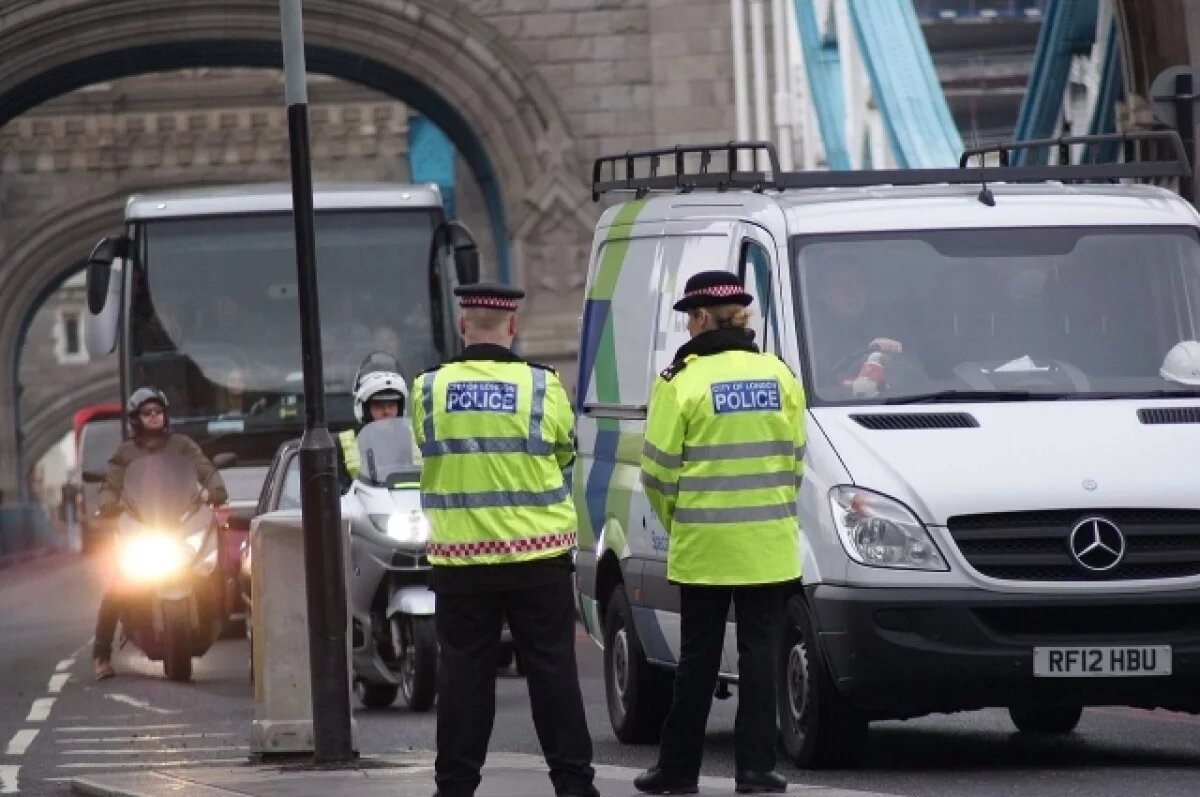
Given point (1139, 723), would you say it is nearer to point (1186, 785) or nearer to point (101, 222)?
point (1186, 785)

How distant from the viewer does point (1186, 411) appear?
10023 mm

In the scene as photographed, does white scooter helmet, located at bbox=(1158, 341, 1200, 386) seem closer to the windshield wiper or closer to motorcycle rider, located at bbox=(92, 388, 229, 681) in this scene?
the windshield wiper

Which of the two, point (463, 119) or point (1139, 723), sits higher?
point (463, 119)

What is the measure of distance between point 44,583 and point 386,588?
25.0 meters

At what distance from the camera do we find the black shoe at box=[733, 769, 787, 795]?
8648mm

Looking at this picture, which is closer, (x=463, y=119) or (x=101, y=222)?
(x=463, y=119)

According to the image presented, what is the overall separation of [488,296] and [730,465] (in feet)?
3.08

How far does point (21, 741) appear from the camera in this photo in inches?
504

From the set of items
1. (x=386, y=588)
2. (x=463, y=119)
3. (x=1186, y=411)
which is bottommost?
(x=386, y=588)

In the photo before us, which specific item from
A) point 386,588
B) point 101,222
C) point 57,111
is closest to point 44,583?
point 101,222

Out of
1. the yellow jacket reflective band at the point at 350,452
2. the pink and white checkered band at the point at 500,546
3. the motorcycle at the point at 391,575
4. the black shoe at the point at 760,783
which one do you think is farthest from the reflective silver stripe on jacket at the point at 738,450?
the yellow jacket reflective band at the point at 350,452

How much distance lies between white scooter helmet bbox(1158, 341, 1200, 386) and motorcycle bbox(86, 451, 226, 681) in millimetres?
7442

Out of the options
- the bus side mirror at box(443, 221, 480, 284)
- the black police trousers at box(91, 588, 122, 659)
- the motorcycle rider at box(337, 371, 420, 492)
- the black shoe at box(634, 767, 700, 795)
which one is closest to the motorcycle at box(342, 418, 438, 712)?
the motorcycle rider at box(337, 371, 420, 492)

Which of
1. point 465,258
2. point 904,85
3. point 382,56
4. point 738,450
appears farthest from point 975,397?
point 382,56
